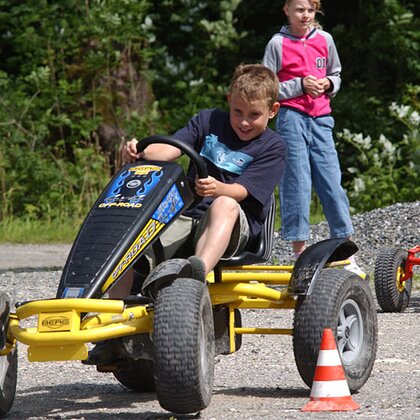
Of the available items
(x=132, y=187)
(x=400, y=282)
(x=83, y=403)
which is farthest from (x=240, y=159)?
(x=400, y=282)

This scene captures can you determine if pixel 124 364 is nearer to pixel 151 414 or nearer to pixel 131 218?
pixel 151 414

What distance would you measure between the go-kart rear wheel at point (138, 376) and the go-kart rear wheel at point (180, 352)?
82cm

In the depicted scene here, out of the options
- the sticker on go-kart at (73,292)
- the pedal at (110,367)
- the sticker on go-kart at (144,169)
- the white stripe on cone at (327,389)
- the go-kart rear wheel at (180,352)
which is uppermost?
the sticker on go-kart at (144,169)

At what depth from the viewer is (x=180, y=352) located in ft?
13.9

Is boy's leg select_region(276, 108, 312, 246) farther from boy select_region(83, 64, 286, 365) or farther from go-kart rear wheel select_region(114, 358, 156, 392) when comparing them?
go-kart rear wheel select_region(114, 358, 156, 392)

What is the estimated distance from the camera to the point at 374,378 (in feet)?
17.9

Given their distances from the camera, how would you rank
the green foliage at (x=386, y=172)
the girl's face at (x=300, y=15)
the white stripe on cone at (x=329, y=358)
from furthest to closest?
the green foliage at (x=386, y=172), the girl's face at (x=300, y=15), the white stripe on cone at (x=329, y=358)

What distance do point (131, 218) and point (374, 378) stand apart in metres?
1.40

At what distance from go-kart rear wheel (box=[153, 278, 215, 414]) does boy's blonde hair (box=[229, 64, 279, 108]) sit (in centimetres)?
118

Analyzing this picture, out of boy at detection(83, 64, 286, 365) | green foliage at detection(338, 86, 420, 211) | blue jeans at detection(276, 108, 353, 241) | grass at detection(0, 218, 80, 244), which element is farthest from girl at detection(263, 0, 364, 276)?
grass at detection(0, 218, 80, 244)

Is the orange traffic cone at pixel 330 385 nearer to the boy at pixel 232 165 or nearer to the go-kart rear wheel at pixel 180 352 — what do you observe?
the go-kart rear wheel at pixel 180 352

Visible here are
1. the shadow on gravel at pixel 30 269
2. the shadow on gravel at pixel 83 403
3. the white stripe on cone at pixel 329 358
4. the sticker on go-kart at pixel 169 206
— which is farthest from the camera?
the shadow on gravel at pixel 30 269

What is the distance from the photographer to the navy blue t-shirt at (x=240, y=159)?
522 cm

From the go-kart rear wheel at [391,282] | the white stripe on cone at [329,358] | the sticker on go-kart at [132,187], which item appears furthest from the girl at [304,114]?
the white stripe on cone at [329,358]
